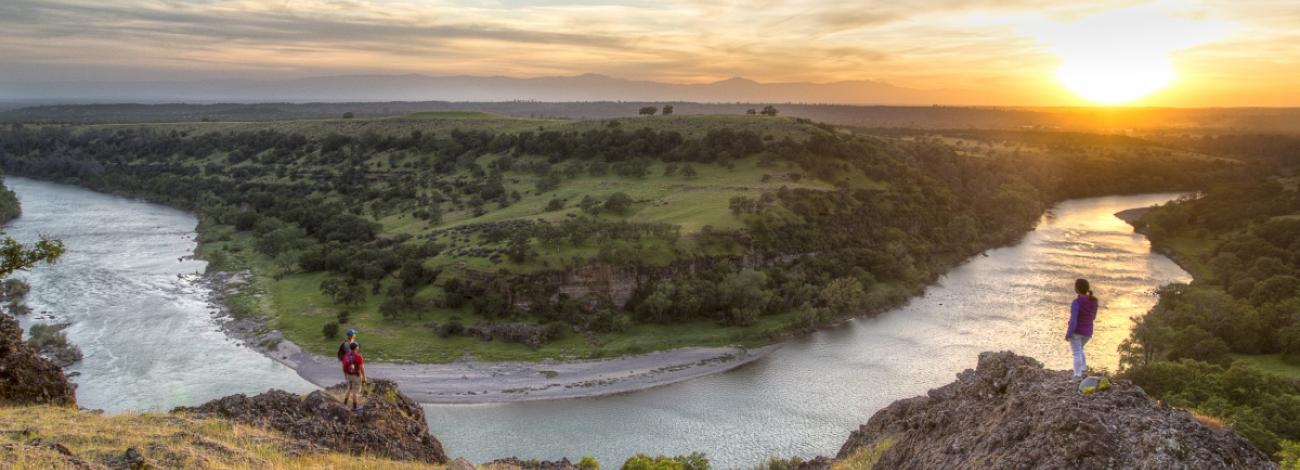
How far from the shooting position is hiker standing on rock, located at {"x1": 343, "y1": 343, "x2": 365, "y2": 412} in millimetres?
18328

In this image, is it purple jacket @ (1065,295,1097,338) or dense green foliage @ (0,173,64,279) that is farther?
dense green foliage @ (0,173,64,279)

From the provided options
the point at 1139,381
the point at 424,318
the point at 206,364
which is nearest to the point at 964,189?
the point at 1139,381

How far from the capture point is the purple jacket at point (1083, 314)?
43.9 ft

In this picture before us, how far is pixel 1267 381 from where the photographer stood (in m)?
34.3

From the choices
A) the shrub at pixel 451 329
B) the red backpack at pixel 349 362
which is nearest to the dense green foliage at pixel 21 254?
the red backpack at pixel 349 362

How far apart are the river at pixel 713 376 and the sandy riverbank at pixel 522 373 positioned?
0.98 meters

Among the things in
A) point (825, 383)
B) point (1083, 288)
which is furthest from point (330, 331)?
point (1083, 288)

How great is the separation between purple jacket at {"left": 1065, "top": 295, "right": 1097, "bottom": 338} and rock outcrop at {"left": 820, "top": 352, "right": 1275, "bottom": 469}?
0.96 m

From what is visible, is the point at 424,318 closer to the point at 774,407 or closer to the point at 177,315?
the point at 177,315

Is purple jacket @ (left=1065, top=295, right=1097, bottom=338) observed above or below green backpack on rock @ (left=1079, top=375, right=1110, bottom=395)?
above

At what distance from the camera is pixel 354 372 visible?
1861cm

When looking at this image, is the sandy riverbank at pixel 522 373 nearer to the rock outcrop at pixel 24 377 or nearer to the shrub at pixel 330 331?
the shrub at pixel 330 331

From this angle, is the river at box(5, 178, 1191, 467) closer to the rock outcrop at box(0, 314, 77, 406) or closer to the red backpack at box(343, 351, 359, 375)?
the rock outcrop at box(0, 314, 77, 406)

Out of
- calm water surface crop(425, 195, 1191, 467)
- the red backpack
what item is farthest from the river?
the red backpack
